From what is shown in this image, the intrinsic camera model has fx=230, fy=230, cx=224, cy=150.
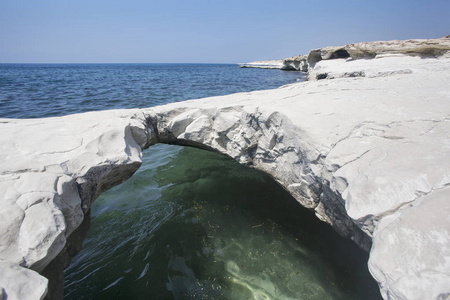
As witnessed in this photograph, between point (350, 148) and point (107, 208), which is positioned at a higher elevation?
point (350, 148)

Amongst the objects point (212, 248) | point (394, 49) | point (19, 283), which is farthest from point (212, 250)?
point (394, 49)

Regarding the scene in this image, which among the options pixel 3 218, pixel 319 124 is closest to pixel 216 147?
pixel 319 124

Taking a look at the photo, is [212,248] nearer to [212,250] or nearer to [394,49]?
[212,250]

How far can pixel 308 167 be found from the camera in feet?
8.12

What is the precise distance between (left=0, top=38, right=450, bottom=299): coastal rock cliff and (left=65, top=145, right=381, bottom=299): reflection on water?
84 cm

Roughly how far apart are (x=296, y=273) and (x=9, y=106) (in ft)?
41.1

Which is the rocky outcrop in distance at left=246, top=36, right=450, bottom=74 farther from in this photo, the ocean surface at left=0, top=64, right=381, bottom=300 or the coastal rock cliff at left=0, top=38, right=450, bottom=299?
the ocean surface at left=0, top=64, right=381, bottom=300

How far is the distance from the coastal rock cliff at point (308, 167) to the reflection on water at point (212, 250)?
840 mm

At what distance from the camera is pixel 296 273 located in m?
2.78

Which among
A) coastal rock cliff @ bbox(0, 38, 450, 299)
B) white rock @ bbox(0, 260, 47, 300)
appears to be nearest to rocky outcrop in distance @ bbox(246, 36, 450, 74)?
coastal rock cliff @ bbox(0, 38, 450, 299)

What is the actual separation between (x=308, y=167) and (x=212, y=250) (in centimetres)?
173

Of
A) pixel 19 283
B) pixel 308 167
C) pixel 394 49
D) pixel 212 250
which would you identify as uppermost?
pixel 394 49

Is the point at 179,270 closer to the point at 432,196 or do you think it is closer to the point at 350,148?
the point at 350,148

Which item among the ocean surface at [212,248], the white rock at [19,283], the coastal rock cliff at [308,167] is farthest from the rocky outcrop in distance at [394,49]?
the white rock at [19,283]
